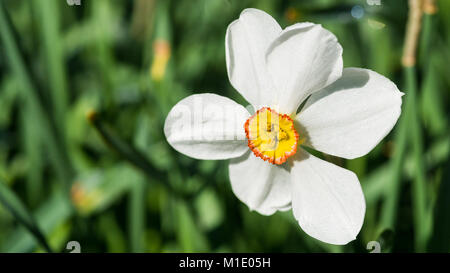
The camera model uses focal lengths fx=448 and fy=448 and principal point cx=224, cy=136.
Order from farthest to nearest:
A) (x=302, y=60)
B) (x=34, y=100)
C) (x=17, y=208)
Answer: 1. (x=34, y=100)
2. (x=17, y=208)
3. (x=302, y=60)

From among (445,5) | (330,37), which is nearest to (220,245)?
(330,37)

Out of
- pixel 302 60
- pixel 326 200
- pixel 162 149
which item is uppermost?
pixel 302 60

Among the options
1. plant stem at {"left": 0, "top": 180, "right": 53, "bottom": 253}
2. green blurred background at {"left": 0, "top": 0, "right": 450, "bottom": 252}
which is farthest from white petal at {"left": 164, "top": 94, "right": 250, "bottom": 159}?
plant stem at {"left": 0, "top": 180, "right": 53, "bottom": 253}

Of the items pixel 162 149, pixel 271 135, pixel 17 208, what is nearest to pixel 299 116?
pixel 271 135

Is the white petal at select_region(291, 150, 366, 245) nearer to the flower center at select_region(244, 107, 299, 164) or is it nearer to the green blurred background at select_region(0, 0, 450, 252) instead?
the flower center at select_region(244, 107, 299, 164)

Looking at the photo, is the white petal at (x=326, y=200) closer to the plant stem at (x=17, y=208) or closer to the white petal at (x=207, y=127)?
the white petal at (x=207, y=127)

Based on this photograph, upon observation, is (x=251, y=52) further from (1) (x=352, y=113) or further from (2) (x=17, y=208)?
(2) (x=17, y=208)
